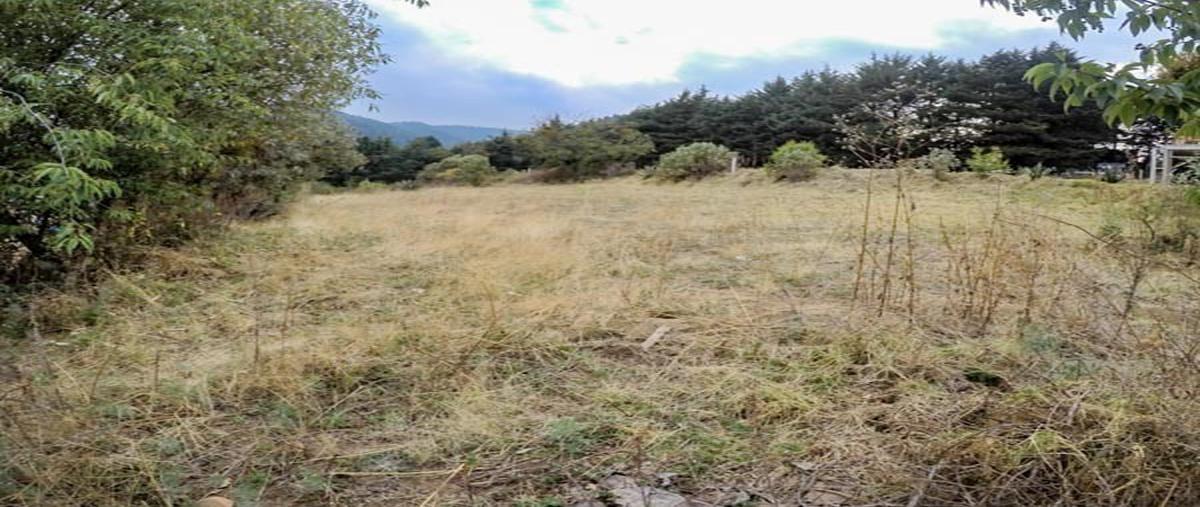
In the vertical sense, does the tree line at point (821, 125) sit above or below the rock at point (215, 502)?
above

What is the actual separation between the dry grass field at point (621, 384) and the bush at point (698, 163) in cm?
1242

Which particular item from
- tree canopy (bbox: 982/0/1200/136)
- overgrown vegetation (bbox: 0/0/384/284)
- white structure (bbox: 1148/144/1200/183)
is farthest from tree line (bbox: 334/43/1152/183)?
tree canopy (bbox: 982/0/1200/136)

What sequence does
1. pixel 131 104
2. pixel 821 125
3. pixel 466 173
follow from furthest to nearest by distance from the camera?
1. pixel 821 125
2. pixel 466 173
3. pixel 131 104

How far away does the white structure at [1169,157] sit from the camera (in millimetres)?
8523

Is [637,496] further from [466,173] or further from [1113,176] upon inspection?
[466,173]

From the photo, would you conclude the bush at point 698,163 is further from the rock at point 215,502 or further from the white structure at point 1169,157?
the rock at point 215,502

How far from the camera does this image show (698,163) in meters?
17.6

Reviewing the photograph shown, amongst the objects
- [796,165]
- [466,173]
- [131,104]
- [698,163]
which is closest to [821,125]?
[698,163]

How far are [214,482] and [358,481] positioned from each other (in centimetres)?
41

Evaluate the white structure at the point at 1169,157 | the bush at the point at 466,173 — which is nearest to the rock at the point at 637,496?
the white structure at the point at 1169,157

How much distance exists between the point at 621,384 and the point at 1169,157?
11268mm

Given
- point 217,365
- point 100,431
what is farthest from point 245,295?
point 100,431

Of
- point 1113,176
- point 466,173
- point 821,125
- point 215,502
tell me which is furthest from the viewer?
point 821,125

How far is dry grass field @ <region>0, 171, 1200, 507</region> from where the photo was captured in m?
1.82
